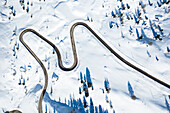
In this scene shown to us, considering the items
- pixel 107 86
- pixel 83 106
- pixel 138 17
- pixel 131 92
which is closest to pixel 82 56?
pixel 107 86

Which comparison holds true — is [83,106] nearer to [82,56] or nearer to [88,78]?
[88,78]

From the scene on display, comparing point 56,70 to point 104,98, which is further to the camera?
point 56,70

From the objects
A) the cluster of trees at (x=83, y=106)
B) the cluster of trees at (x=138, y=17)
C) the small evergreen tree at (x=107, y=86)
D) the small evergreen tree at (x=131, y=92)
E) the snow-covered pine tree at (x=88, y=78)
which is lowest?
the cluster of trees at (x=83, y=106)

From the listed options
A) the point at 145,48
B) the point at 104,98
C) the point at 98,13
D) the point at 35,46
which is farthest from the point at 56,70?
the point at 145,48

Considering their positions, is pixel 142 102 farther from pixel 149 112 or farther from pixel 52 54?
pixel 52 54

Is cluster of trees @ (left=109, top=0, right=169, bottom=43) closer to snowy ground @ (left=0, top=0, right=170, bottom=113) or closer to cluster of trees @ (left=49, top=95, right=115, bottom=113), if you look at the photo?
snowy ground @ (left=0, top=0, right=170, bottom=113)

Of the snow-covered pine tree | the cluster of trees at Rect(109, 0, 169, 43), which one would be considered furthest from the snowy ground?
the snow-covered pine tree

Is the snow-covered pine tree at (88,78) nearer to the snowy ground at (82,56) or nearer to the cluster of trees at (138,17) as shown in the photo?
the snowy ground at (82,56)

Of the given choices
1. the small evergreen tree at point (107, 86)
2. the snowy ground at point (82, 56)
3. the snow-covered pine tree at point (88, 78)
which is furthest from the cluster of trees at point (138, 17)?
the snow-covered pine tree at point (88, 78)
